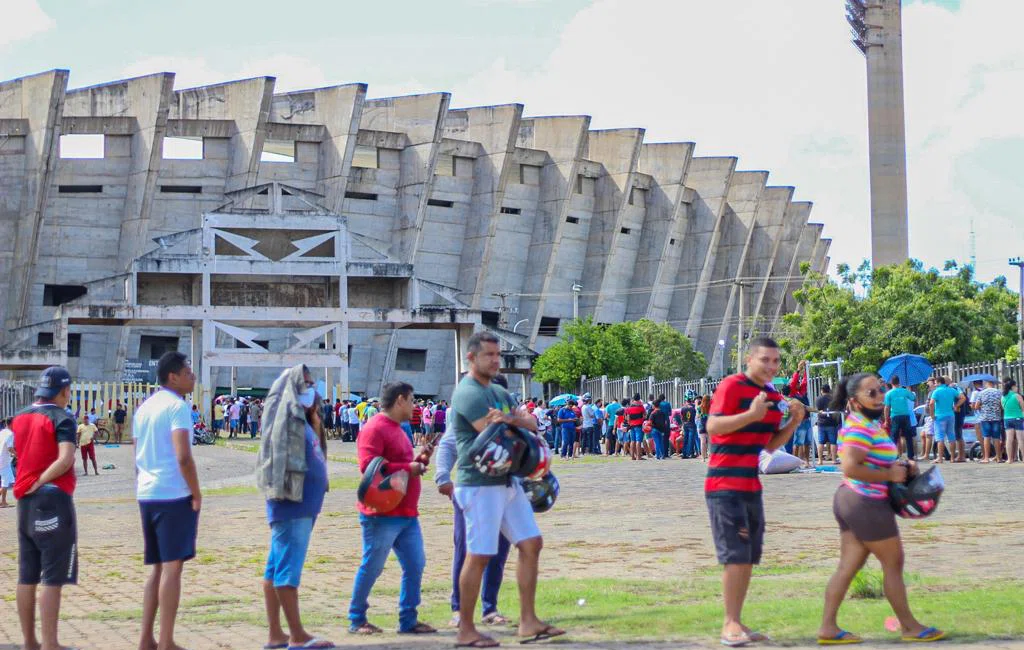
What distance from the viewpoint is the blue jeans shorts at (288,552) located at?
7.50 meters

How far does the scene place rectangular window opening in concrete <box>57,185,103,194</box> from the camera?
60219mm

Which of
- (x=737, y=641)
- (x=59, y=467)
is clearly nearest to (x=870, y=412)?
(x=737, y=641)

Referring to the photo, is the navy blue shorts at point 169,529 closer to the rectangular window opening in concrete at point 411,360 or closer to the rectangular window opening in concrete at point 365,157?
the rectangular window opening in concrete at point 365,157

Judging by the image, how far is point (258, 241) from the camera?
161ft

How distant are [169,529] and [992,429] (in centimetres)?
1883

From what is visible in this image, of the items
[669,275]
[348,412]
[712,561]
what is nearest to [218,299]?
[348,412]

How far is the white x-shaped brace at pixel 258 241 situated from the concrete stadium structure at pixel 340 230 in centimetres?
8

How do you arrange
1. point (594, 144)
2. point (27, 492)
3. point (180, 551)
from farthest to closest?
point (594, 144)
point (27, 492)
point (180, 551)

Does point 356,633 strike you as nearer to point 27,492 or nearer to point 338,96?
point 27,492

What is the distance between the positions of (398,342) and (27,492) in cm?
5817

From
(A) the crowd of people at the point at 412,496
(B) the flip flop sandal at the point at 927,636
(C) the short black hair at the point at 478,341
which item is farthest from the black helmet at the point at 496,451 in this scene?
(B) the flip flop sandal at the point at 927,636

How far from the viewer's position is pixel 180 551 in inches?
290

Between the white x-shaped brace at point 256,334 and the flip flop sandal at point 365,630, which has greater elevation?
the white x-shaped brace at point 256,334

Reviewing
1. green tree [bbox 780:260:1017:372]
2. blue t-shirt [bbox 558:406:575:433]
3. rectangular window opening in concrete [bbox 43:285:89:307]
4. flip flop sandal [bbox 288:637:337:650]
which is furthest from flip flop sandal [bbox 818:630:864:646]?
rectangular window opening in concrete [bbox 43:285:89:307]
